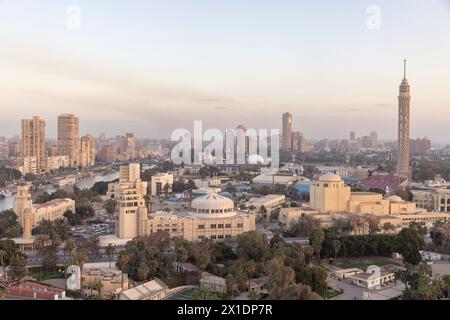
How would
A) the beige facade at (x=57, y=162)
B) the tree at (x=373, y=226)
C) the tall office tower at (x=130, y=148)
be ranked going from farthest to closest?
1. the tall office tower at (x=130, y=148)
2. the beige facade at (x=57, y=162)
3. the tree at (x=373, y=226)

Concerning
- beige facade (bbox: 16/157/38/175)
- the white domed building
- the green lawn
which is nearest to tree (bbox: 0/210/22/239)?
the white domed building

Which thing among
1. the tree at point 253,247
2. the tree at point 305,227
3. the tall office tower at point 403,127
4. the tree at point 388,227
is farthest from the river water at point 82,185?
the tall office tower at point 403,127

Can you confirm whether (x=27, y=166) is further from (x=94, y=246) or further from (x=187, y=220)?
(x=94, y=246)

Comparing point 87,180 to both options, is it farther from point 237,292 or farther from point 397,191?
point 237,292

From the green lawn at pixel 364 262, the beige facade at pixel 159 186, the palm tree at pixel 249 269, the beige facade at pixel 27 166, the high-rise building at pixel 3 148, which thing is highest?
the high-rise building at pixel 3 148

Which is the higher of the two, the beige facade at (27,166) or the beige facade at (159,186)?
the beige facade at (27,166)

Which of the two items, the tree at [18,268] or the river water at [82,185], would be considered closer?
the tree at [18,268]

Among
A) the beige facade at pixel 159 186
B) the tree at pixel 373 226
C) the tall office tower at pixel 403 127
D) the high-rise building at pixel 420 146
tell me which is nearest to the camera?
the tree at pixel 373 226

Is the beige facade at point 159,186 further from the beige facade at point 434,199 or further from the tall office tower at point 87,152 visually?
the tall office tower at point 87,152
